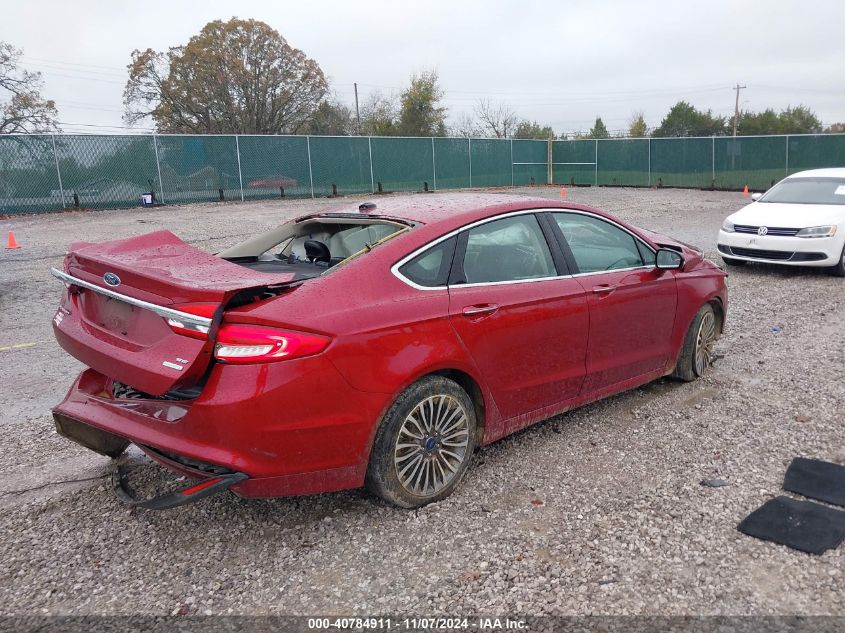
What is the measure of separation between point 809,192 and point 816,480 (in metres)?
8.50

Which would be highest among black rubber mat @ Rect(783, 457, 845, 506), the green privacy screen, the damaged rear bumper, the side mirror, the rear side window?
the green privacy screen

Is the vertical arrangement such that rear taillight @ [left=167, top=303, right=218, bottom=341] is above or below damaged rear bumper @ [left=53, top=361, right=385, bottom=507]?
above

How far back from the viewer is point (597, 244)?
15.0 feet

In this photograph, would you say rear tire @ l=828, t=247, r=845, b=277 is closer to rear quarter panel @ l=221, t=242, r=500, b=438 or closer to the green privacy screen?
rear quarter panel @ l=221, t=242, r=500, b=438

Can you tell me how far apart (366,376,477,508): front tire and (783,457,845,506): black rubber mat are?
1.80 meters

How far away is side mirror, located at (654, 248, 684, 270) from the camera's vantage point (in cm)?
482

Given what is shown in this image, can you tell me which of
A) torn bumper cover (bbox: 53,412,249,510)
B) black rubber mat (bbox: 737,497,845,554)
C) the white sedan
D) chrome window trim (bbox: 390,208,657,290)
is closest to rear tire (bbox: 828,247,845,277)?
the white sedan

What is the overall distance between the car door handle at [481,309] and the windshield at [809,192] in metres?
8.91

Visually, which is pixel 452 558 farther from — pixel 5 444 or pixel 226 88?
pixel 226 88

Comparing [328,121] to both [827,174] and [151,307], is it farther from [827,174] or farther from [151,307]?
[151,307]

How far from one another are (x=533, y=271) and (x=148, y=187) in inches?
805

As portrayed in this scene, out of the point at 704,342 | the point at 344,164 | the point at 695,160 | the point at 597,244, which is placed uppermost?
the point at 344,164

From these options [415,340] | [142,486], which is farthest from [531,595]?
[142,486]

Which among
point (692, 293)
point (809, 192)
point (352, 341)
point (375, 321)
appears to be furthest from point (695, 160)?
point (352, 341)
